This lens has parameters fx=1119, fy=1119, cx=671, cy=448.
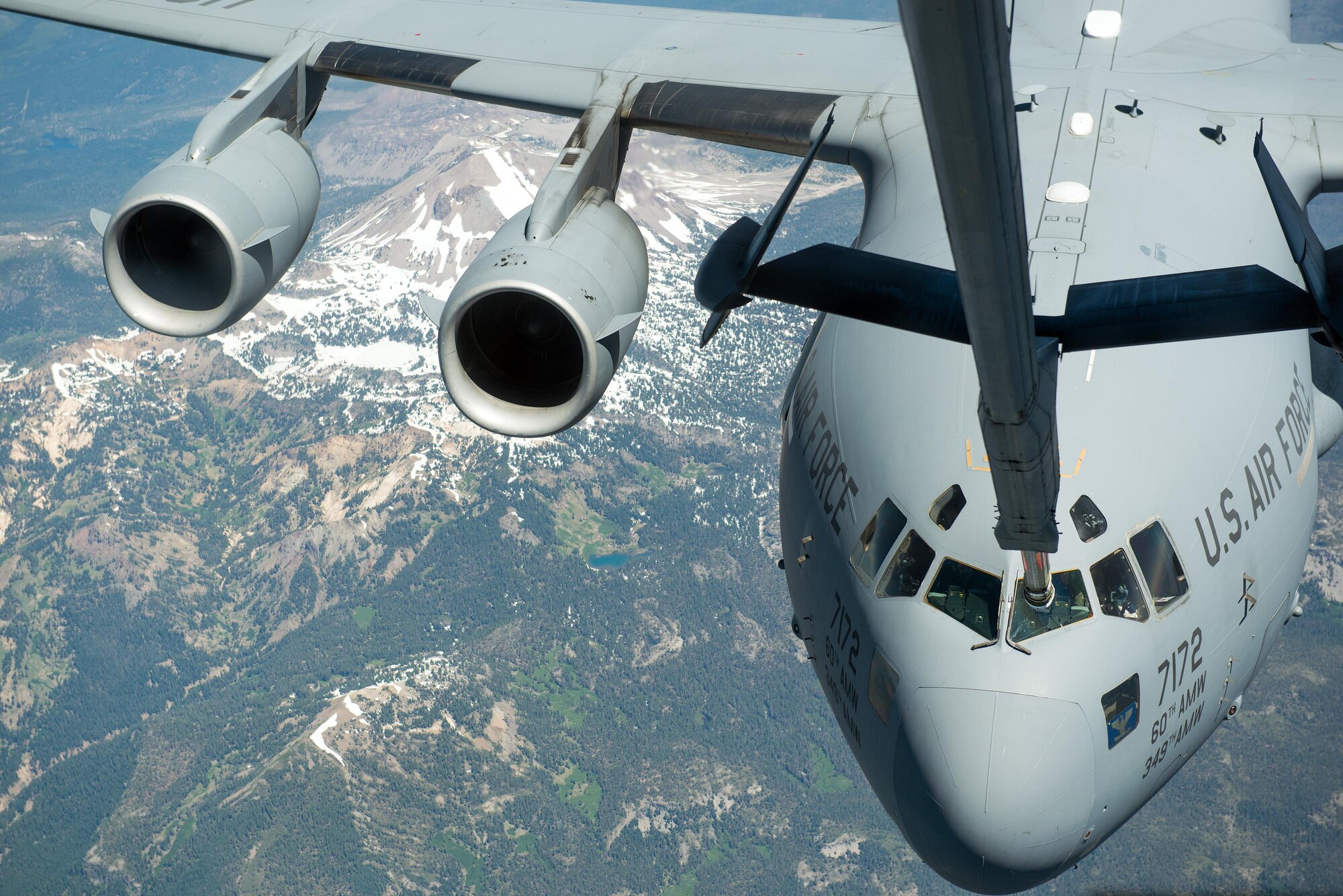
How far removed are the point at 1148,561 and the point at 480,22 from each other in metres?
13.1

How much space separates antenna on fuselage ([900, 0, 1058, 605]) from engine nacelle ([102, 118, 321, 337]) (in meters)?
11.1

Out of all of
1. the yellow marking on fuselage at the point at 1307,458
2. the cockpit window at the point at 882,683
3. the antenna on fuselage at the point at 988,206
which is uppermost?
the antenna on fuselage at the point at 988,206

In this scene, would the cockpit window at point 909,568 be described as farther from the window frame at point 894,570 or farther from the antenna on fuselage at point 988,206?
the antenna on fuselage at point 988,206

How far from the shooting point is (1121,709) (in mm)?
9164

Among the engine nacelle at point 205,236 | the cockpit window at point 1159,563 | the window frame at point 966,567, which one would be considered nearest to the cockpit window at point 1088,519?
the cockpit window at point 1159,563

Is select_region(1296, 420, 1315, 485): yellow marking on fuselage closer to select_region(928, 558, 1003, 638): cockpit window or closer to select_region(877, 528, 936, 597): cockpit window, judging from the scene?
select_region(928, 558, 1003, 638): cockpit window

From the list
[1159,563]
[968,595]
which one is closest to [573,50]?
[968,595]

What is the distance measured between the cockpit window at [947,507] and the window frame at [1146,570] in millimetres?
1345

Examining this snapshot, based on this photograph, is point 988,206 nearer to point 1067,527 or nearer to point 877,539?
point 1067,527

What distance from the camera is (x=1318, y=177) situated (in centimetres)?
1347

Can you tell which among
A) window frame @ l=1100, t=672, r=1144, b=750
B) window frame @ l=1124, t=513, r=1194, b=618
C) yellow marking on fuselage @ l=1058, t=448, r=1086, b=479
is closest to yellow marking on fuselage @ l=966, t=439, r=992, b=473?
yellow marking on fuselage @ l=1058, t=448, r=1086, b=479

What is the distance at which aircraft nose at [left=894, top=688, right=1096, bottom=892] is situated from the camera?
346 inches

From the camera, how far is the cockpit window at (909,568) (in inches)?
371

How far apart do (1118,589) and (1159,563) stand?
0.50 m
